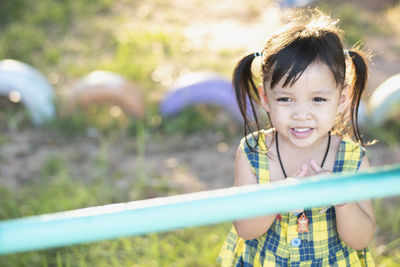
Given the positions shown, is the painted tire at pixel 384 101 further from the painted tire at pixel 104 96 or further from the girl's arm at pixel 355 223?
the girl's arm at pixel 355 223

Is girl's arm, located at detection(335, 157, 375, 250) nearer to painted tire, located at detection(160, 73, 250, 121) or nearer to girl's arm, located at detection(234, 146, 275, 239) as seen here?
girl's arm, located at detection(234, 146, 275, 239)

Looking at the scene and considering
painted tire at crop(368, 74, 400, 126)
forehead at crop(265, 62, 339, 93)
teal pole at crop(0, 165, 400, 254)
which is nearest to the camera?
teal pole at crop(0, 165, 400, 254)

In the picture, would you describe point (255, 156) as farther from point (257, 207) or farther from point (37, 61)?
point (37, 61)

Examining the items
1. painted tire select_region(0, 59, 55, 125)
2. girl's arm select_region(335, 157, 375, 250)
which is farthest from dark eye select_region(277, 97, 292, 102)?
painted tire select_region(0, 59, 55, 125)

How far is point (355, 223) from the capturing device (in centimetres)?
A: 145

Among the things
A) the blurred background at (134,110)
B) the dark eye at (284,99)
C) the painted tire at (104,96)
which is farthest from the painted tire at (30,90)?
→ the dark eye at (284,99)

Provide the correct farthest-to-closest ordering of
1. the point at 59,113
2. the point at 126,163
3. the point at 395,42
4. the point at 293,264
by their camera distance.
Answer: the point at 395,42 → the point at 59,113 → the point at 126,163 → the point at 293,264

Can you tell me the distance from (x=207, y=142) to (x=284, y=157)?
85.2 inches

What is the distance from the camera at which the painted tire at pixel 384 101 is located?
3695mm

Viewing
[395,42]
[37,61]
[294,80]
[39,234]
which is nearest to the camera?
[39,234]

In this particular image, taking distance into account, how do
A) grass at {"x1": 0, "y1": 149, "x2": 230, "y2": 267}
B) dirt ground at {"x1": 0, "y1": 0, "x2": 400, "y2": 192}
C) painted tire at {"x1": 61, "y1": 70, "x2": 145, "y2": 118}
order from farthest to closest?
painted tire at {"x1": 61, "y1": 70, "x2": 145, "y2": 118}
dirt ground at {"x1": 0, "y1": 0, "x2": 400, "y2": 192}
grass at {"x1": 0, "y1": 149, "x2": 230, "y2": 267}

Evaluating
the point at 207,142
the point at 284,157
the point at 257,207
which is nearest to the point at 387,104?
the point at 207,142

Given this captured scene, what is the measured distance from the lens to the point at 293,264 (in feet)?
4.95

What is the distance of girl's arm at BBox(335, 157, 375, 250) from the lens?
4.71 ft
